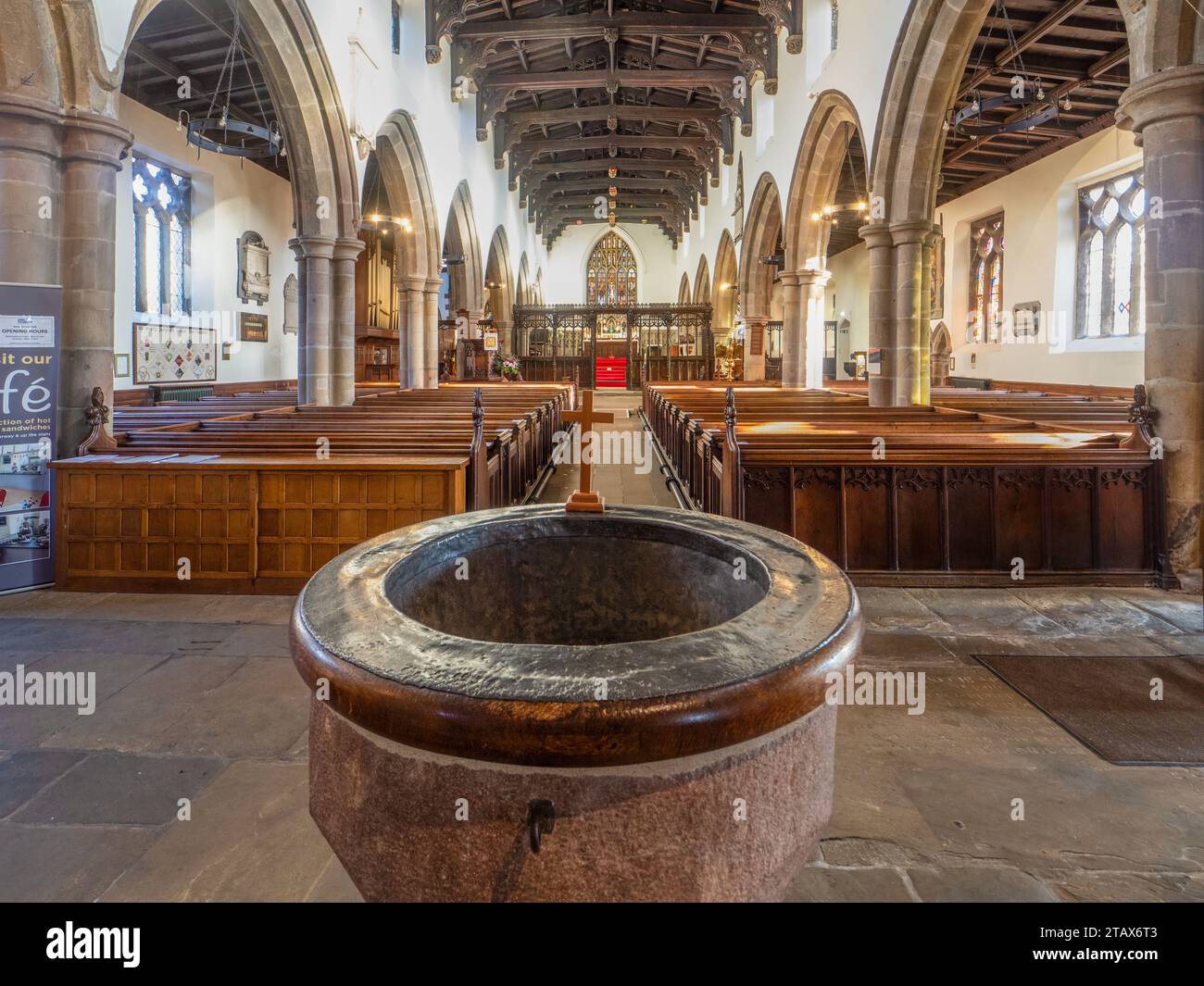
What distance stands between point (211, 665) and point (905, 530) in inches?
152

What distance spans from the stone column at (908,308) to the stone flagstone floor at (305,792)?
5496mm

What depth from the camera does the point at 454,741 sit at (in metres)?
0.86

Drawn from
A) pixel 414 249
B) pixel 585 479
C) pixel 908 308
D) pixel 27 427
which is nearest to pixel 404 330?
pixel 414 249

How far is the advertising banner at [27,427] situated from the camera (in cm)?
441

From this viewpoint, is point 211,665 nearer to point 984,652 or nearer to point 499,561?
point 499,561

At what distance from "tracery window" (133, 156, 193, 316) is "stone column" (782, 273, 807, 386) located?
1017 cm

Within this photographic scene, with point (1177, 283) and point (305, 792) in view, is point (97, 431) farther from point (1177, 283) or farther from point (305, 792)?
point (1177, 283)

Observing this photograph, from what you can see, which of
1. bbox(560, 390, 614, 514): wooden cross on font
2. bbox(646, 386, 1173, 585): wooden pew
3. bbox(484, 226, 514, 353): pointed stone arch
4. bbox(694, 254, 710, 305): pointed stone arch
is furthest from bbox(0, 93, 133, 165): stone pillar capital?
bbox(694, 254, 710, 305): pointed stone arch

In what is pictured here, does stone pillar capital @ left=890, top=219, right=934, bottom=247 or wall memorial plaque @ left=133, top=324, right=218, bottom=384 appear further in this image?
wall memorial plaque @ left=133, top=324, right=218, bottom=384

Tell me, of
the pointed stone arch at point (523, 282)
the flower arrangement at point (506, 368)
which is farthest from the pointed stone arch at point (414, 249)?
the pointed stone arch at point (523, 282)

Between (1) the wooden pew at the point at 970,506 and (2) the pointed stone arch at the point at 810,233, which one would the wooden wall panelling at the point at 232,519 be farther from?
(2) the pointed stone arch at the point at 810,233

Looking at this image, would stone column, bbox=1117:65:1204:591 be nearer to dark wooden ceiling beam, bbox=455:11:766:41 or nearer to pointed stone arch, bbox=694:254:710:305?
dark wooden ceiling beam, bbox=455:11:766:41

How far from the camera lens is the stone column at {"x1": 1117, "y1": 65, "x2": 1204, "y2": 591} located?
448 cm
